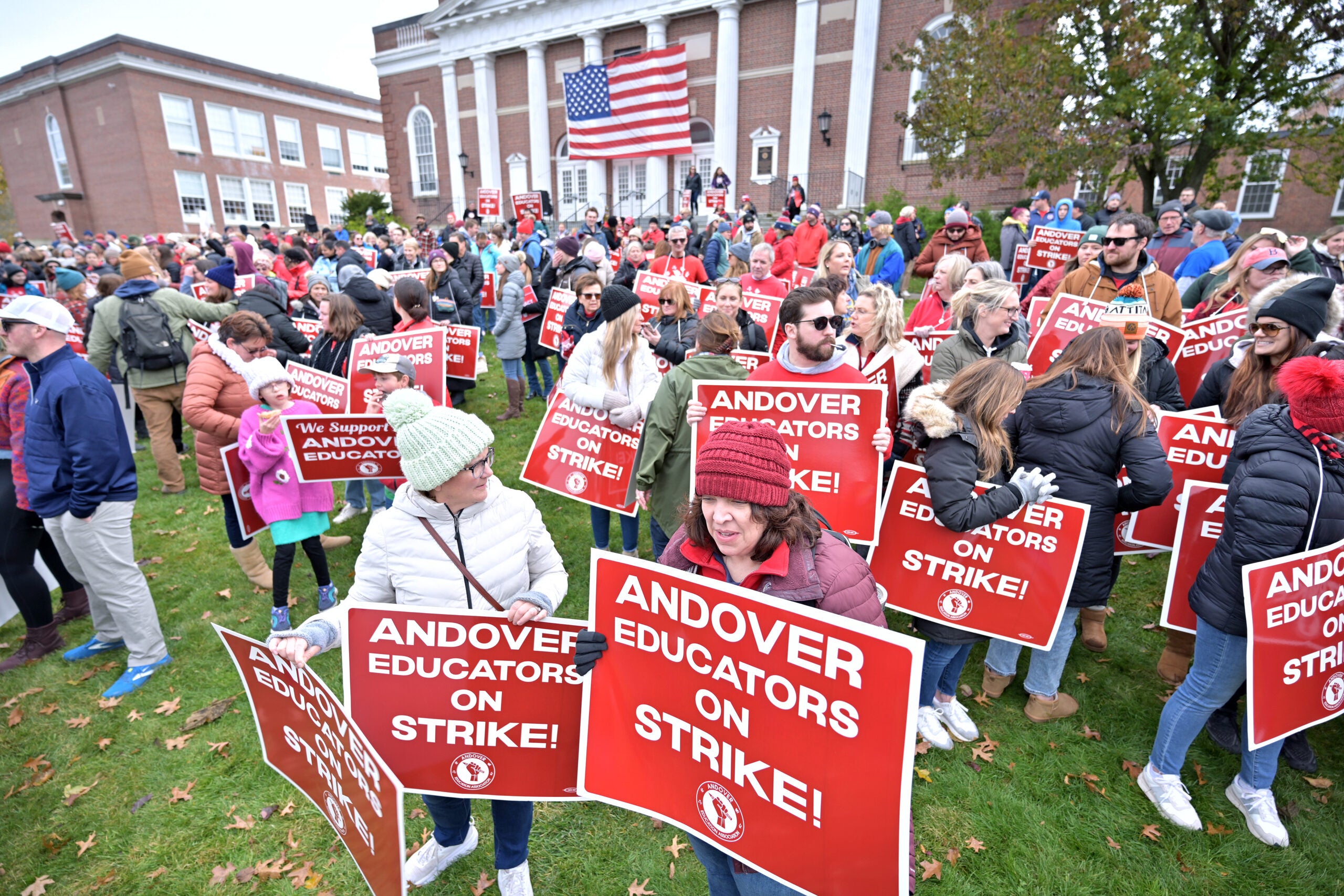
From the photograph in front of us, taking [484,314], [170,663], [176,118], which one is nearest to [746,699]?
[170,663]

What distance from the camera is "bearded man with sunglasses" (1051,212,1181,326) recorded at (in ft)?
18.9

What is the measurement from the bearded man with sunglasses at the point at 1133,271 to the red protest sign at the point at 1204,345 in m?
0.26

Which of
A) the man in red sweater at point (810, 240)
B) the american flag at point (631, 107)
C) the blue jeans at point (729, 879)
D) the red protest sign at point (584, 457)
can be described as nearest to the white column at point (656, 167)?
the american flag at point (631, 107)

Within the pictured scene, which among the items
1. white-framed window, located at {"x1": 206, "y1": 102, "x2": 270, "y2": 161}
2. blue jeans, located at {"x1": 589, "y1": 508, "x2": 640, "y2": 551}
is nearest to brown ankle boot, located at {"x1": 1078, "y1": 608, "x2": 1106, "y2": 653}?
blue jeans, located at {"x1": 589, "y1": 508, "x2": 640, "y2": 551}

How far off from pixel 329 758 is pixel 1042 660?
3965mm

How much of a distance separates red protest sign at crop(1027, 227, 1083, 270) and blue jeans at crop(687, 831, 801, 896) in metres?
9.49

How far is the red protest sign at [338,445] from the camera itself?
470 centimetres

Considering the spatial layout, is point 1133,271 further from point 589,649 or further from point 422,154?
point 422,154

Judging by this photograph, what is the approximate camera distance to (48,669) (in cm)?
491

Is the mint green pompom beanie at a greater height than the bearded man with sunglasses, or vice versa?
the bearded man with sunglasses

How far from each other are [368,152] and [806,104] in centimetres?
4662

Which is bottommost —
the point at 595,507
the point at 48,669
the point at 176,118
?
the point at 48,669

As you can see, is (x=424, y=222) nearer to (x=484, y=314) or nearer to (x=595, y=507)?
(x=484, y=314)

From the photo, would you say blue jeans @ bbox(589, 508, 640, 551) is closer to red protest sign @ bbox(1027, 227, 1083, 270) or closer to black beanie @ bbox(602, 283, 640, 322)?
black beanie @ bbox(602, 283, 640, 322)
